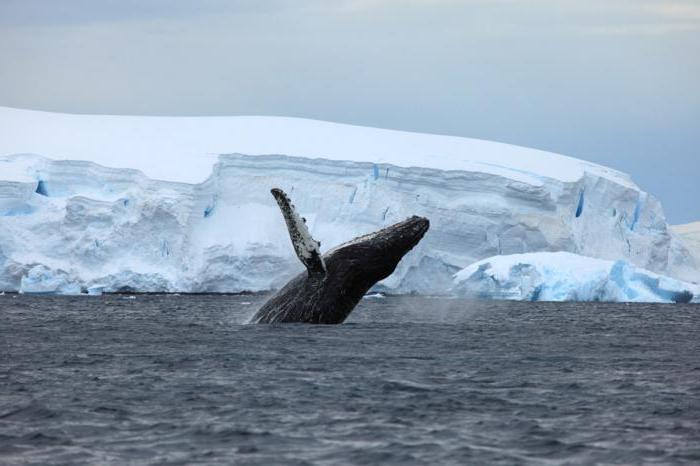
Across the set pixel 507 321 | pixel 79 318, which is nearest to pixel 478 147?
pixel 507 321

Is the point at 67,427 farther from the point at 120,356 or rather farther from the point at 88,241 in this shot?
the point at 88,241

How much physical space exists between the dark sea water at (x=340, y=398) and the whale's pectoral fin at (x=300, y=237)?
2.97ft

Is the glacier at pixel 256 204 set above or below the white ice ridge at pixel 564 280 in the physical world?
above

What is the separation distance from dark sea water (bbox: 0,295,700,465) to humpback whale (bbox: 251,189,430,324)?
1.69ft

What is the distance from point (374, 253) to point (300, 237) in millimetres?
974

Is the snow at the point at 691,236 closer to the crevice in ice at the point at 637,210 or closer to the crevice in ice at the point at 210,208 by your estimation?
the crevice in ice at the point at 637,210

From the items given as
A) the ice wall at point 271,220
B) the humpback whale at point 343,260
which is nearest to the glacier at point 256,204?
the ice wall at point 271,220

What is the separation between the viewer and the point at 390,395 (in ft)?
34.2

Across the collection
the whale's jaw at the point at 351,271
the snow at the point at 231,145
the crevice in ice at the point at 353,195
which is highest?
the snow at the point at 231,145

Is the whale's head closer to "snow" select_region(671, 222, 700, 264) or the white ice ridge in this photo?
the white ice ridge

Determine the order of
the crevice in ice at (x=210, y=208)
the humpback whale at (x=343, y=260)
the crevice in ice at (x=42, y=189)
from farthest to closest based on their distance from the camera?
1. the crevice in ice at (x=210, y=208)
2. the crevice in ice at (x=42, y=189)
3. the humpback whale at (x=343, y=260)

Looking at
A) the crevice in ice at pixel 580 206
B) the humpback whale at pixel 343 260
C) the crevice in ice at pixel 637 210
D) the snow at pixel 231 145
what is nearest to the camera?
the humpback whale at pixel 343 260

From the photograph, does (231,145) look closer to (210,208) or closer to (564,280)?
(210,208)

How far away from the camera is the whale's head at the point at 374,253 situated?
14141mm
